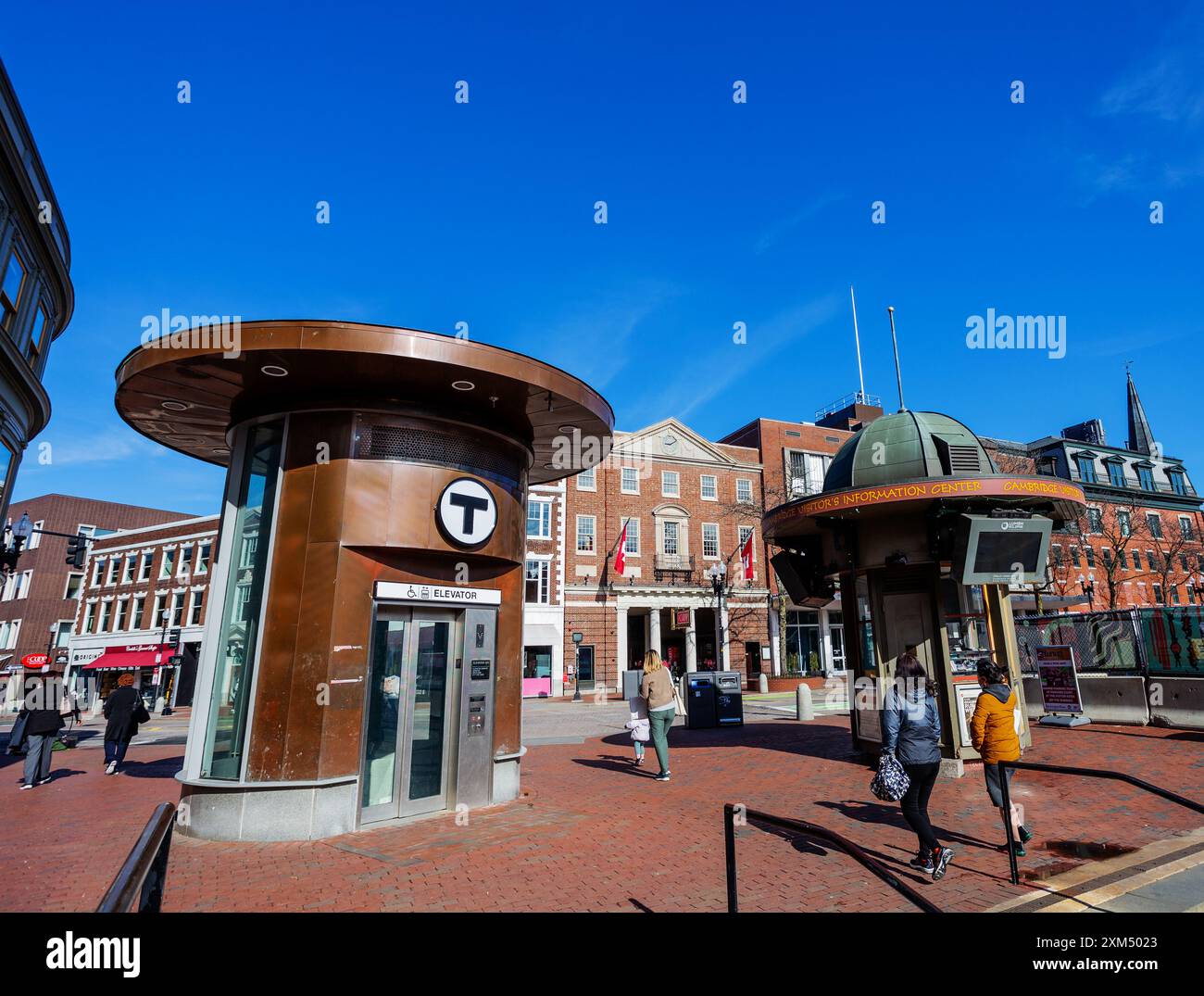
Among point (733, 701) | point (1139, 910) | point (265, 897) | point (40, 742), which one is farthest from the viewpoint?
point (733, 701)

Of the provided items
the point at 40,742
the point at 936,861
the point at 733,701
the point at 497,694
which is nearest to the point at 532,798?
the point at 497,694

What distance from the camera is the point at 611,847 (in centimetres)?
689

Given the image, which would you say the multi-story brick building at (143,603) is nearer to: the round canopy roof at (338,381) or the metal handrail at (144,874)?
the round canopy roof at (338,381)

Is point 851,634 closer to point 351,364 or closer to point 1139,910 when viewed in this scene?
point 1139,910

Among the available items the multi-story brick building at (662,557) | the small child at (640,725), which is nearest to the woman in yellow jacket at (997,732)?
the small child at (640,725)

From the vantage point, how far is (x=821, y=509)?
11.2m

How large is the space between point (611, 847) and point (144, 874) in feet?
16.4

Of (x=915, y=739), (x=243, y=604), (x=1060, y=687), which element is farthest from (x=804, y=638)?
(x=243, y=604)

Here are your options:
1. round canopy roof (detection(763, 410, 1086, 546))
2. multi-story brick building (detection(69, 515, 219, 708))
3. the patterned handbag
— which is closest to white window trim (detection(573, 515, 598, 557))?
multi-story brick building (detection(69, 515, 219, 708))

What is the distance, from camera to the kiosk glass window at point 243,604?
7523mm

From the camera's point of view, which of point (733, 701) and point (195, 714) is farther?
point (733, 701)

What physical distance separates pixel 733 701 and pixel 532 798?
10.2 metres

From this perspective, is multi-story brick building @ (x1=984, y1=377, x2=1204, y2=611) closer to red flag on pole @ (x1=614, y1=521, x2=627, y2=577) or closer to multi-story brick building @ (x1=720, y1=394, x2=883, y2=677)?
multi-story brick building @ (x1=720, y1=394, x2=883, y2=677)

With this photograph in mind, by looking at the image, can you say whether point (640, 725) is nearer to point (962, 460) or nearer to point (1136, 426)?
point (962, 460)
